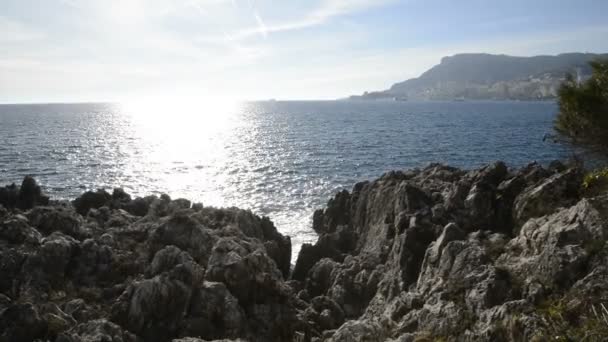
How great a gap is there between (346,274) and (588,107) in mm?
16210

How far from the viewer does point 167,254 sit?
24906mm

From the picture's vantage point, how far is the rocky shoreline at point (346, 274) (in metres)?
14.9

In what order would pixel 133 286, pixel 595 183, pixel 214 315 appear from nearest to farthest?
1. pixel 595 183
2. pixel 214 315
3. pixel 133 286

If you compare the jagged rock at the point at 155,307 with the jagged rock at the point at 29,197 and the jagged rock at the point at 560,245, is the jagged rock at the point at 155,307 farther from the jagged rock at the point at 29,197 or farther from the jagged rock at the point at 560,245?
the jagged rock at the point at 29,197

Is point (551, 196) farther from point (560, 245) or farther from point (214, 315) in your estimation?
point (214, 315)

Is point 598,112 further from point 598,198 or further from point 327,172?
point 327,172

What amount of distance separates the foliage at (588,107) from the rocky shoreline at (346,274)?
1959mm

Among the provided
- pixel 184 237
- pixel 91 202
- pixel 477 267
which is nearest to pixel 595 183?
pixel 477 267

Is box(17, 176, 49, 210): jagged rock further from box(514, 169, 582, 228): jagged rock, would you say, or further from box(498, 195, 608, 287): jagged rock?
box(498, 195, 608, 287): jagged rock

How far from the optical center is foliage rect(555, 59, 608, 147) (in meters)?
21.0

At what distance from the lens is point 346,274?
2948cm

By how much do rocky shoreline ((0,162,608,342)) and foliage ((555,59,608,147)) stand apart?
196 cm

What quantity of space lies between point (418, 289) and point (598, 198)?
7.99m

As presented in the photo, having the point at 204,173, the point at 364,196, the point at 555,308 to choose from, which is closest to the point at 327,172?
the point at 204,173
